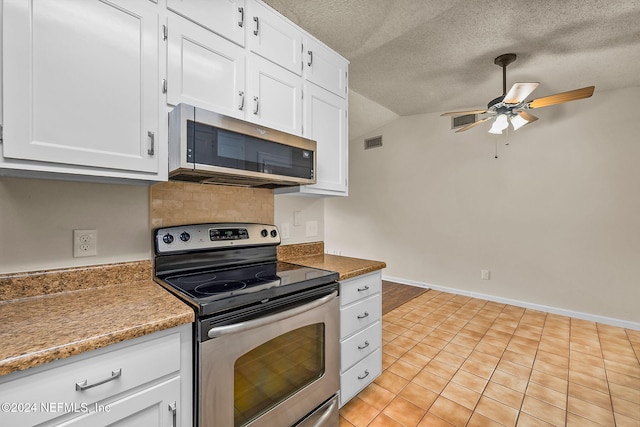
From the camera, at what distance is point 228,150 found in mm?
1324

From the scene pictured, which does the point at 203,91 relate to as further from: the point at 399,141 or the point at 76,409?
the point at 399,141

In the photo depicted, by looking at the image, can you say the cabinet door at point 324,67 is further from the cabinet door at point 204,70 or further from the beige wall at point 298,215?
the beige wall at point 298,215

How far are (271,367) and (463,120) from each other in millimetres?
4058

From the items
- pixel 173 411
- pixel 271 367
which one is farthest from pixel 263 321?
pixel 173 411

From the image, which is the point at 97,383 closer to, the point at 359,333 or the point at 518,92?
the point at 359,333

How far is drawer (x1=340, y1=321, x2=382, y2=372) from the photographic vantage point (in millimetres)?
1670

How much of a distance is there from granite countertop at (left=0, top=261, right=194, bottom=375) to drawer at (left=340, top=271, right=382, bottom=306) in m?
0.90

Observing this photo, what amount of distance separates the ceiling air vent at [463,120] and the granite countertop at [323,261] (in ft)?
9.83

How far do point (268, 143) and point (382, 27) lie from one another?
1.43 meters

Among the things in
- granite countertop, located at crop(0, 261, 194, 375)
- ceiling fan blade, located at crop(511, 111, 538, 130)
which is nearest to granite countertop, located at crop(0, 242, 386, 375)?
granite countertop, located at crop(0, 261, 194, 375)

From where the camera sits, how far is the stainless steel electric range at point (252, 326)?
1.04 meters

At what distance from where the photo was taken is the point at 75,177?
3.74ft

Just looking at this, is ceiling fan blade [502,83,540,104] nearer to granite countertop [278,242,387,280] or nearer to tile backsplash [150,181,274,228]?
granite countertop [278,242,387,280]

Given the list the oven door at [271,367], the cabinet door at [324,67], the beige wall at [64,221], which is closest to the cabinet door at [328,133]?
Result: the cabinet door at [324,67]
